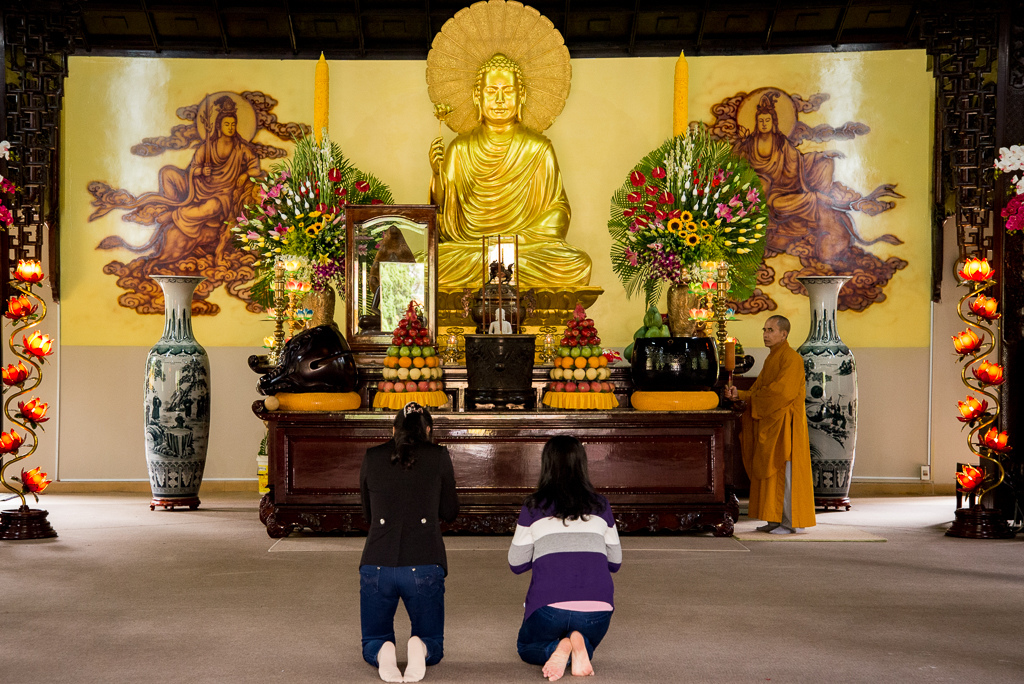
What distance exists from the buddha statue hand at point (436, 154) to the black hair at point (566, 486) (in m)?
4.15

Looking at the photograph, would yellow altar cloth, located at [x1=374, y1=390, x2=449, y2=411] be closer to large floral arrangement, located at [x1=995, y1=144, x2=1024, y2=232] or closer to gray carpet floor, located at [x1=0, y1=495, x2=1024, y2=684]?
gray carpet floor, located at [x1=0, y1=495, x2=1024, y2=684]

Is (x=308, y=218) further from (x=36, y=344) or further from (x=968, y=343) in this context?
(x=968, y=343)

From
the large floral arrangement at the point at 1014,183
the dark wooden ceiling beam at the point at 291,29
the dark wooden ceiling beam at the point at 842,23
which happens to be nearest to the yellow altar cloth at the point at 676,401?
the large floral arrangement at the point at 1014,183

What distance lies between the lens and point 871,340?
22.8 ft

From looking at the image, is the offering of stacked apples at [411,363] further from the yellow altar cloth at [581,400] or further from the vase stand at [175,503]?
the vase stand at [175,503]

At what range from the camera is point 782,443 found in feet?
16.9

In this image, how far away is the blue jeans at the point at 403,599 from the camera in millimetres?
2666

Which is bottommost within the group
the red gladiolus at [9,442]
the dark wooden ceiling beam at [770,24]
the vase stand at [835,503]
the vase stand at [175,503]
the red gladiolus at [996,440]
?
the vase stand at [175,503]

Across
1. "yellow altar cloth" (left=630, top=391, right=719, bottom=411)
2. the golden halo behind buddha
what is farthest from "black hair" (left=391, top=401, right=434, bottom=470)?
the golden halo behind buddha

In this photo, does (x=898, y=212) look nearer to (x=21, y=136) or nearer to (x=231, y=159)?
(x=231, y=159)

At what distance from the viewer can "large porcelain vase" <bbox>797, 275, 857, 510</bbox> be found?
6016 millimetres

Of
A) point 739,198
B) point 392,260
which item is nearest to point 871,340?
point 739,198

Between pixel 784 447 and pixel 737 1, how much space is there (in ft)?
11.3

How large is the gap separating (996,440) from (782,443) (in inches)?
40.7
